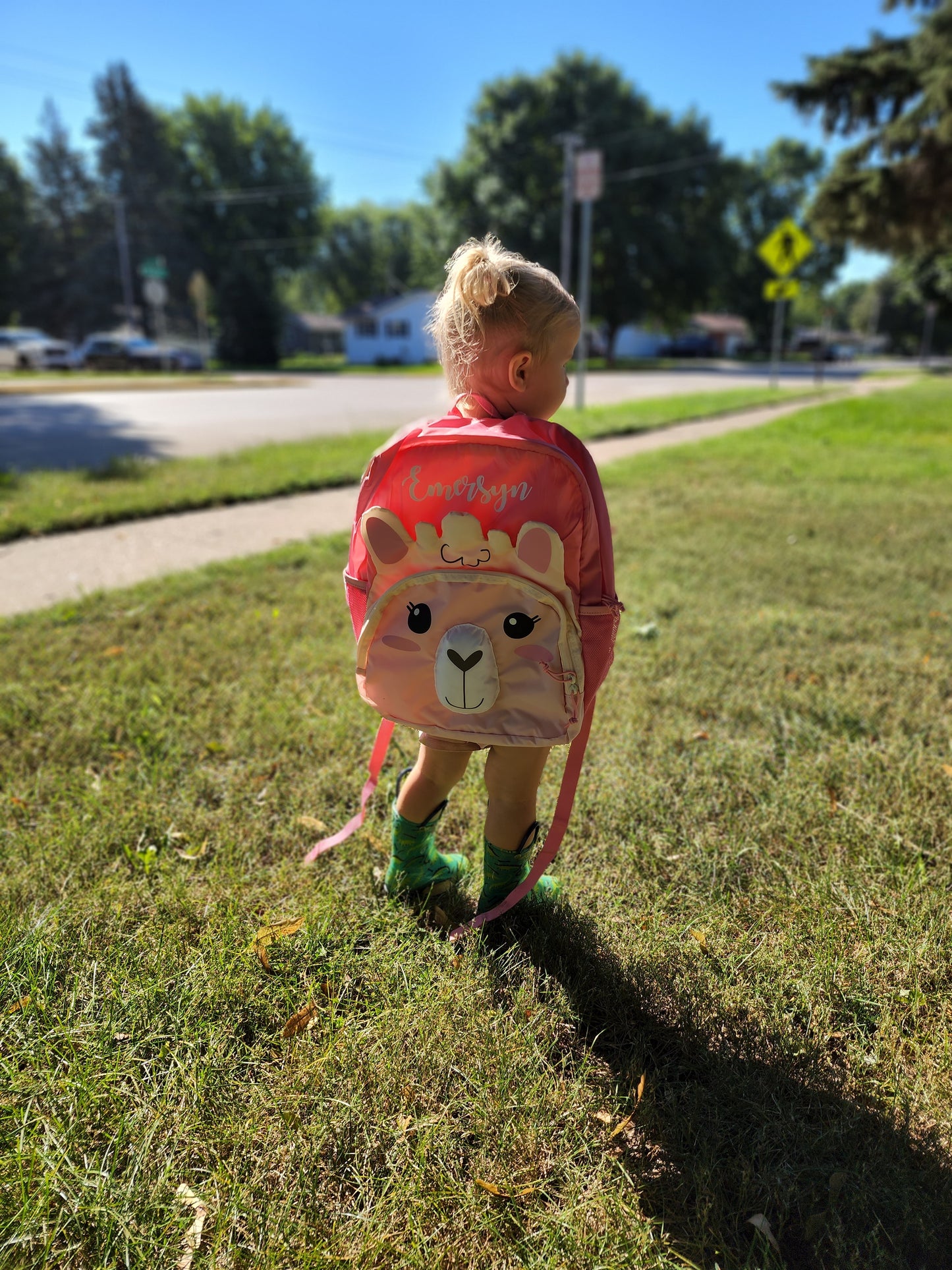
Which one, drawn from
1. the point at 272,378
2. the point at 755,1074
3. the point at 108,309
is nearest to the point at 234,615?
the point at 755,1074

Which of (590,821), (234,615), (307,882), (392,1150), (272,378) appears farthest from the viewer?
(272,378)

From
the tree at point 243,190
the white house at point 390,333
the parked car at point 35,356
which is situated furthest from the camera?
the white house at point 390,333

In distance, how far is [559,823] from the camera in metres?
1.81

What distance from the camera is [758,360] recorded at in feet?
184

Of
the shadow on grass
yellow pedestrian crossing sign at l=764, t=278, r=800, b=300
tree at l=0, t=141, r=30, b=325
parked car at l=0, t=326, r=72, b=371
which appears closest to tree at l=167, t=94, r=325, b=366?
tree at l=0, t=141, r=30, b=325

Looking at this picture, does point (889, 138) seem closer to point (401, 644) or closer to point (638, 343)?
point (401, 644)

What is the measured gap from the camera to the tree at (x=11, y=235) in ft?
149

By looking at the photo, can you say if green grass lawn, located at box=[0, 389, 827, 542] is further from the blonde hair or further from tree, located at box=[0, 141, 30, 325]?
tree, located at box=[0, 141, 30, 325]

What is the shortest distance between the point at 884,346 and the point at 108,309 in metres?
72.8

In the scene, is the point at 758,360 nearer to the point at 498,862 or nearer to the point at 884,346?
the point at 884,346

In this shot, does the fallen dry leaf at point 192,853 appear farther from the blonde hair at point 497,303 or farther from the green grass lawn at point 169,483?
the green grass lawn at point 169,483

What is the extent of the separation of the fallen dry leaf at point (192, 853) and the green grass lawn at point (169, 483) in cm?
398

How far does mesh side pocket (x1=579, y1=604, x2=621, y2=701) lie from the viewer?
1638 mm

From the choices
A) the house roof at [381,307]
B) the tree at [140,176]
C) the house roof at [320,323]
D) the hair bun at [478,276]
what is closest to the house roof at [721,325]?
the house roof at [320,323]
